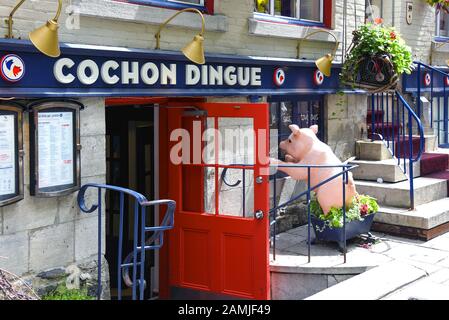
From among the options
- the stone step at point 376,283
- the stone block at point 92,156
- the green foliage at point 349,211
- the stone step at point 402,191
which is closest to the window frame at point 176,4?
the stone block at point 92,156

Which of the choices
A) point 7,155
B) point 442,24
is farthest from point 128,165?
point 442,24

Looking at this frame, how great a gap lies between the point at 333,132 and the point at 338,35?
1339 millimetres

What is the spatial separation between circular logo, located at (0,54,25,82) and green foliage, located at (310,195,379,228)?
391 cm

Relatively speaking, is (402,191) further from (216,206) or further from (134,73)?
(134,73)

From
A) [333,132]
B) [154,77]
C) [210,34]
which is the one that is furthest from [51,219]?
[333,132]

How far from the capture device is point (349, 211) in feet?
25.9

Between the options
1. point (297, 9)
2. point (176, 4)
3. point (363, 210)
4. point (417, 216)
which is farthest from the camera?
point (297, 9)

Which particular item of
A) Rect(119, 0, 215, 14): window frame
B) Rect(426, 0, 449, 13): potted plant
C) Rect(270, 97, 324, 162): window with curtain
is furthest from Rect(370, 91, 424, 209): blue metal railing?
Rect(119, 0, 215, 14): window frame

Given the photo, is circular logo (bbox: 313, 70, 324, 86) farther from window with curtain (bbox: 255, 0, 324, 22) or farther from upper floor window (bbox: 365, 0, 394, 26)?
upper floor window (bbox: 365, 0, 394, 26)

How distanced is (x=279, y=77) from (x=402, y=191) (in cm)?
223

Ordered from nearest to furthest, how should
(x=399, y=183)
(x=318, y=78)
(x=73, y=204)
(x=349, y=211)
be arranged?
(x=73, y=204)
(x=349, y=211)
(x=318, y=78)
(x=399, y=183)

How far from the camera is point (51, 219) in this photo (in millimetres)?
5973

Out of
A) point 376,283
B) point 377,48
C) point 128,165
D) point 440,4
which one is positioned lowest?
point 376,283

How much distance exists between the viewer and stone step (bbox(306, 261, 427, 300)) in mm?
6340
